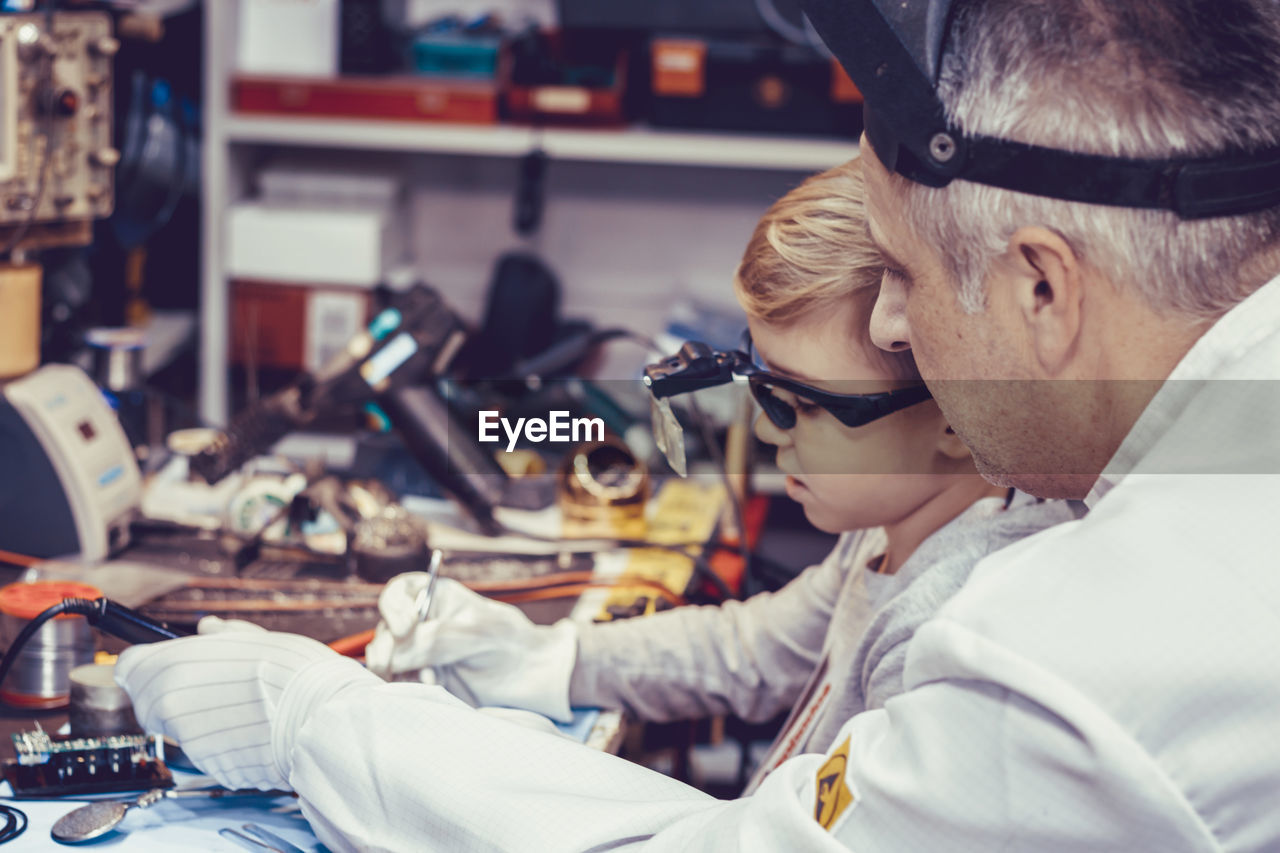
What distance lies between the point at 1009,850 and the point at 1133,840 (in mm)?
50

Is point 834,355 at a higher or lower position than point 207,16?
lower

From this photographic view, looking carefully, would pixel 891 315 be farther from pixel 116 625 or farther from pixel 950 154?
pixel 116 625

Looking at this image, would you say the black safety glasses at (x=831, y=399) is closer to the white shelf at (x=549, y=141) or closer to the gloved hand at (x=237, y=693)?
the gloved hand at (x=237, y=693)

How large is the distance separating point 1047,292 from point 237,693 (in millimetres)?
599

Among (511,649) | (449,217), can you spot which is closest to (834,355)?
(511,649)

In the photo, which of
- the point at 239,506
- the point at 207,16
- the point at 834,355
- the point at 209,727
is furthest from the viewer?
the point at 207,16

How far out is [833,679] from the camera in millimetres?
1042

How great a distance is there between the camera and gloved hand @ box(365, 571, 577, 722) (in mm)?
1069

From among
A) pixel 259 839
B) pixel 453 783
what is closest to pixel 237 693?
pixel 259 839

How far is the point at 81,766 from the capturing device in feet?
3.07

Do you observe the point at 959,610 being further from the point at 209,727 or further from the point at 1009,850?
the point at 209,727

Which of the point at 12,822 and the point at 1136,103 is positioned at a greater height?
the point at 1136,103

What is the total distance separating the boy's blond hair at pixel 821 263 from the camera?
1.01 metres

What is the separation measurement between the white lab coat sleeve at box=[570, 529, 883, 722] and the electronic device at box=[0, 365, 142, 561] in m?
0.55
